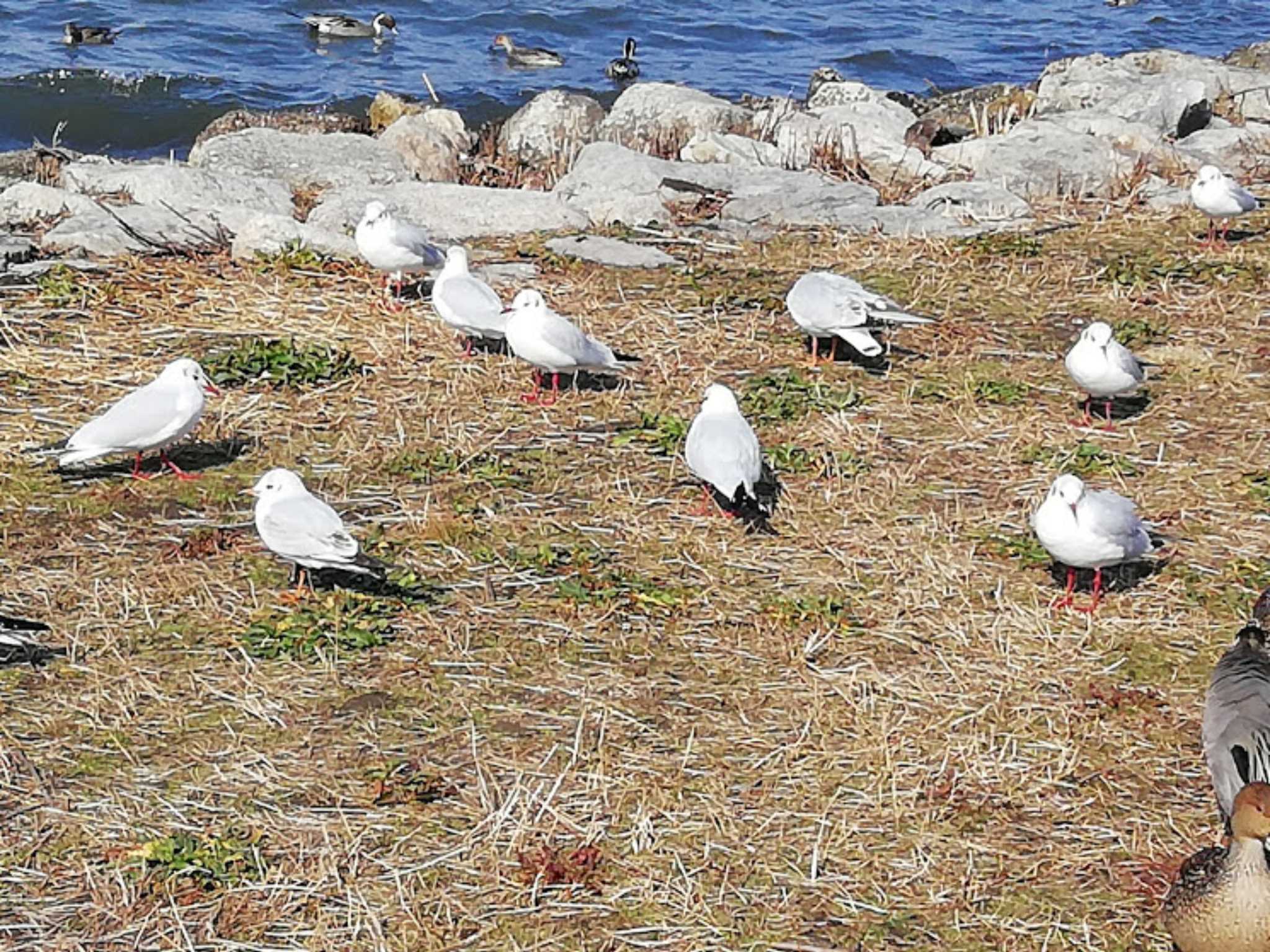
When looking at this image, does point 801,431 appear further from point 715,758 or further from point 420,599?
point 715,758

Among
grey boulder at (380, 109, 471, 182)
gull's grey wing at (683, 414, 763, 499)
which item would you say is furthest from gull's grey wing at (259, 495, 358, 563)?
grey boulder at (380, 109, 471, 182)

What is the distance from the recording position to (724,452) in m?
6.50

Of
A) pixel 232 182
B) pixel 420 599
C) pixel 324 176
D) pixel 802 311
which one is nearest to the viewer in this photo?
pixel 420 599

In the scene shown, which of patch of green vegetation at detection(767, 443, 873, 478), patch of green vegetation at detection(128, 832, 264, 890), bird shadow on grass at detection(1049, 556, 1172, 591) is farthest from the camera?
patch of green vegetation at detection(767, 443, 873, 478)

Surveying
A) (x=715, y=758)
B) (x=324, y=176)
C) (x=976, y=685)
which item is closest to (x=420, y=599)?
(x=715, y=758)

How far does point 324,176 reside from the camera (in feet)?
40.7

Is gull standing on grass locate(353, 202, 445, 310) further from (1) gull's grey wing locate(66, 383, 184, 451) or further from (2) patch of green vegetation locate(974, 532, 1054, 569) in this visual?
(2) patch of green vegetation locate(974, 532, 1054, 569)

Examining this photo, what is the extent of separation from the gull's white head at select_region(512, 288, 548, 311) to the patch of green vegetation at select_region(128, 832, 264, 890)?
3.67 metres

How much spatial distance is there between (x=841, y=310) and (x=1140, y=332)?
1.74 metres

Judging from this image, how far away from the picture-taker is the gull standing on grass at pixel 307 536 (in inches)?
226

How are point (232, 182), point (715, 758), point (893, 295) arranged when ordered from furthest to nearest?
point (232, 182)
point (893, 295)
point (715, 758)

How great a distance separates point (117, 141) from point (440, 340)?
12.1 metres

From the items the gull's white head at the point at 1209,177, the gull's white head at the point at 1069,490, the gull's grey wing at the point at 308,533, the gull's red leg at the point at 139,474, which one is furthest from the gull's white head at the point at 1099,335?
the gull's red leg at the point at 139,474

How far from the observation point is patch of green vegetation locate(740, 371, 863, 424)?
7.66m
